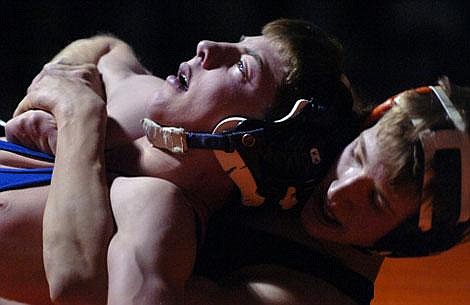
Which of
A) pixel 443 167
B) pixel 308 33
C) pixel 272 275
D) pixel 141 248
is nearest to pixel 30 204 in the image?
pixel 141 248

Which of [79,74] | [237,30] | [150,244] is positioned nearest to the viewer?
[150,244]

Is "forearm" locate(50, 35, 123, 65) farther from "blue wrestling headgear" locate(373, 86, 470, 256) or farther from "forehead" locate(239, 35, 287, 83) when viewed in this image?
"blue wrestling headgear" locate(373, 86, 470, 256)

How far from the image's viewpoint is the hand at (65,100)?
2.24m

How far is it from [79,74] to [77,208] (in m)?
0.46

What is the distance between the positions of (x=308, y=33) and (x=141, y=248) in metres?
0.59

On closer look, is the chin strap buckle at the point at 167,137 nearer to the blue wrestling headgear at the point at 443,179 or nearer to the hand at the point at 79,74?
the hand at the point at 79,74

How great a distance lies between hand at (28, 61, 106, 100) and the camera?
7.96 ft

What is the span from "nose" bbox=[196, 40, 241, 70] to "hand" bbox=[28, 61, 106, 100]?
313 millimetres

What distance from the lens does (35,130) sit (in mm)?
2318

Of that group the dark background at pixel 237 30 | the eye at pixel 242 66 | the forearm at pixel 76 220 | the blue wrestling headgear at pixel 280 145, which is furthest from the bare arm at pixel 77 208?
the dark background at pixel 237 30

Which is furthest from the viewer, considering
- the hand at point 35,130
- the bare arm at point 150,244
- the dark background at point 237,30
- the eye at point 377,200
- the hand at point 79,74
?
the dark background at point 237,30

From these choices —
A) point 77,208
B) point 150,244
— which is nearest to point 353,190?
point 150,244

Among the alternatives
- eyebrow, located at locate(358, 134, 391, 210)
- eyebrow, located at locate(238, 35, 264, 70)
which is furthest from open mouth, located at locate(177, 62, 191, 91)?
eyebrow, located at locate(358, 134, 391, 210)

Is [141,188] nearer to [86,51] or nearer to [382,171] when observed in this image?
[382,171]
